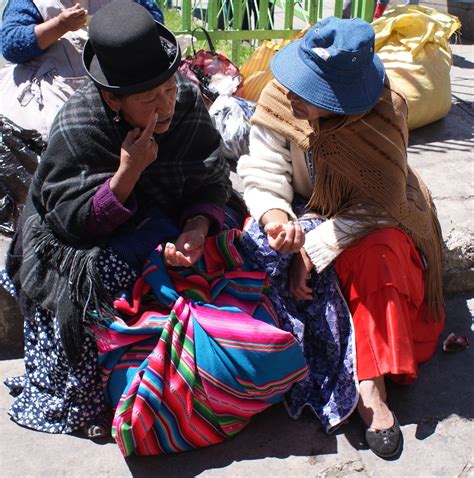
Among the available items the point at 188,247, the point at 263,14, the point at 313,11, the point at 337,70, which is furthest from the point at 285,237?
the point at 313,11

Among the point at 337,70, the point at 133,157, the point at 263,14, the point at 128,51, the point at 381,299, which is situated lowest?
the point at 263,14

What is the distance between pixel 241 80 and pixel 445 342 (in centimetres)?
206

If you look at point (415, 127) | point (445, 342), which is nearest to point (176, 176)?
point (445, 342)

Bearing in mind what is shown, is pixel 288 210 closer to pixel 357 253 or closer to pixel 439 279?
pixel 357 253

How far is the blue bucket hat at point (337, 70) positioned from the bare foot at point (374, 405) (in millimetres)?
971

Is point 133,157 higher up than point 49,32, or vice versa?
point 133,157

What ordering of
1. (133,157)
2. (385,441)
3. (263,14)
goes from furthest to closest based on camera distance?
(263,14), (385,441), (133,157)

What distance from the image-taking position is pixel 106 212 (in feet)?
7.85

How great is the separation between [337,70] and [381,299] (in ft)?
2.71

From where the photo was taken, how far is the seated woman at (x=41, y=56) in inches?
132

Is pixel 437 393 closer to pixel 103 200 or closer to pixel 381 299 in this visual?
pixel 381 299

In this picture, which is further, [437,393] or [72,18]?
[72,18]

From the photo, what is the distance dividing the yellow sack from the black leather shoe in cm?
246

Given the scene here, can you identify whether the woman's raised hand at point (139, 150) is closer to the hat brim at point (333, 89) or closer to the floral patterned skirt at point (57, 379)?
the floral patterned skirt at point (57, 379)
